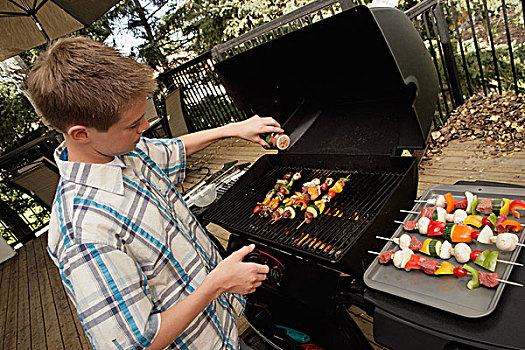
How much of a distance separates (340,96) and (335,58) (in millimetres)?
295

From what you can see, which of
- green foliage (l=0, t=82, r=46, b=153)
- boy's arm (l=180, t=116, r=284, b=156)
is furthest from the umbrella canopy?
green foliage (l=0, t=82, r=46, b=153)

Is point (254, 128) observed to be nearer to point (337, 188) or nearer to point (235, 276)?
point (337, 188)

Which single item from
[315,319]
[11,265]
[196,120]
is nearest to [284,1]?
[196,120]

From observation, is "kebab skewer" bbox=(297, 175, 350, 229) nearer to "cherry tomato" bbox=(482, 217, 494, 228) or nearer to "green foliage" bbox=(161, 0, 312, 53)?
"cherry tomato" bbox=(482, 217, 494, 228)

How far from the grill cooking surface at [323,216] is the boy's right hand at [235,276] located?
0.80 feet

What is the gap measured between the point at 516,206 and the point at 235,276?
38.4 inches

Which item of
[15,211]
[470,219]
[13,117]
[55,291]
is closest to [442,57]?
[470,219]

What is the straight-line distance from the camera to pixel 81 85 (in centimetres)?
88

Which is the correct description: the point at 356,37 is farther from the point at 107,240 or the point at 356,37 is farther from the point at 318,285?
the point at 107,240

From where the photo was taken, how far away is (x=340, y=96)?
6.17 feet

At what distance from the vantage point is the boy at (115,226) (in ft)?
2.82

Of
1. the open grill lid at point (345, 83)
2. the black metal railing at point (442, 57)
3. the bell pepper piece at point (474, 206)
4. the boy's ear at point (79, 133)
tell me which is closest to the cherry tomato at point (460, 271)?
the bell pepper piece at point (474, 206)

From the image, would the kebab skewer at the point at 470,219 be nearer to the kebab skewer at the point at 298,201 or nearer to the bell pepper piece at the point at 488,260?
the bell pepper piece at the point at 488,260

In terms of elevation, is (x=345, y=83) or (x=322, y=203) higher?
(x=345, y=83)
